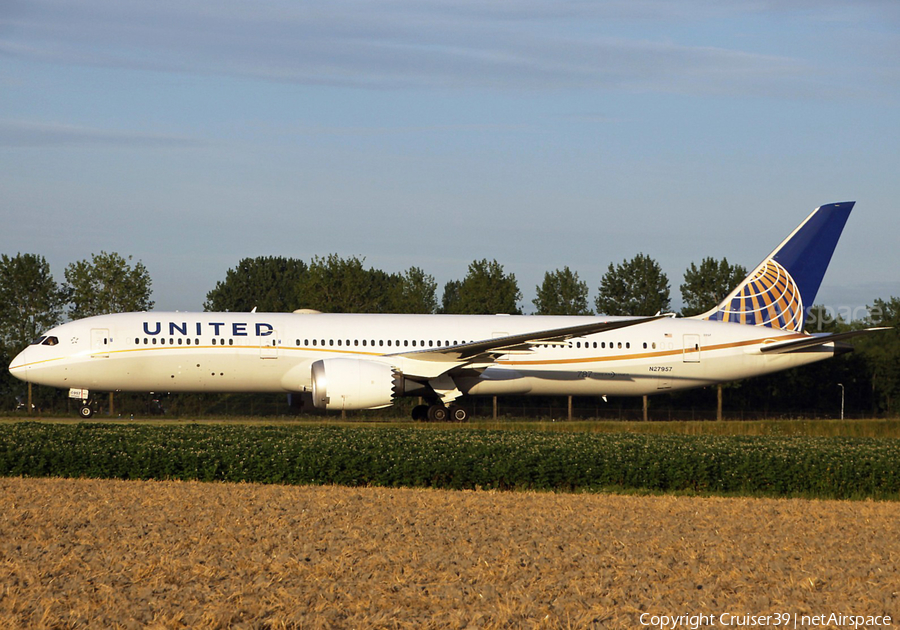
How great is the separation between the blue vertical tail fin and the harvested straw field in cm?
1972

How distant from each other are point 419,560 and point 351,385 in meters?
17.4

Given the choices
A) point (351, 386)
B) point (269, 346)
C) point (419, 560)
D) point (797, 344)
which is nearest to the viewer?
point (419, 560)

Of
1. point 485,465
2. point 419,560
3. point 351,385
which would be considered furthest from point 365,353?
point 419,560

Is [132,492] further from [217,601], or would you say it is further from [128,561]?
[217,601]

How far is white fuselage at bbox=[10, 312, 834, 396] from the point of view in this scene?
28.9 m

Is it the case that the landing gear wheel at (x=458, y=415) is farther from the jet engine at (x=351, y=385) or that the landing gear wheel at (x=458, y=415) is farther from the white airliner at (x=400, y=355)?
the jet engine at (x=351, y=385)

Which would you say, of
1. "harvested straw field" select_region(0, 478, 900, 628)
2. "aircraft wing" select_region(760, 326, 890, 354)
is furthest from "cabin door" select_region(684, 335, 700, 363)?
"harvested straw field" select_region(0, 478, 900, 628)

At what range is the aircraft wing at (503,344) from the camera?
28175 mm

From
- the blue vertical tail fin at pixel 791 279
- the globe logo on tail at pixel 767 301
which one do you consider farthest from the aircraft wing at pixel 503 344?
the blue vertical tail fin at pixel 791 279

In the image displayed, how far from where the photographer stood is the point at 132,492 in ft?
50.8

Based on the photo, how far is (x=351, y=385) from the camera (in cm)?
2742

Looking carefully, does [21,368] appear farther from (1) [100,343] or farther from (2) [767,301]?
(2) [767,301]

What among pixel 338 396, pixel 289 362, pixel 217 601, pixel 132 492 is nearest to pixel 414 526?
pixel 217 601

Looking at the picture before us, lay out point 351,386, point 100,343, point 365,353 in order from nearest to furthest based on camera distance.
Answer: point 351,386, point 100,343, point 365,353
